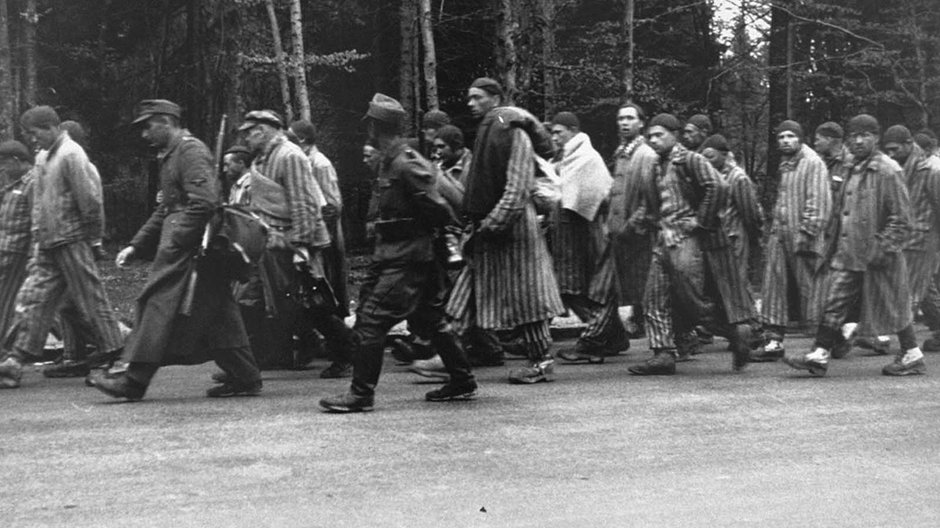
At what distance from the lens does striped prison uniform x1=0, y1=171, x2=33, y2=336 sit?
11.0 metres

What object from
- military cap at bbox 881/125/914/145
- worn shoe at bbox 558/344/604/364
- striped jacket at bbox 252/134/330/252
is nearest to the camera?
striped jacket at bbox 252/134/330/252

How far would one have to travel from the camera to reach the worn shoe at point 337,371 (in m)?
10.8

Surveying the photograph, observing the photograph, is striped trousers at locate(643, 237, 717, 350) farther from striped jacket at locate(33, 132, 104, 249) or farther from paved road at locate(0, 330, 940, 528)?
striped jacket at locate(33, 132, 104, 249)

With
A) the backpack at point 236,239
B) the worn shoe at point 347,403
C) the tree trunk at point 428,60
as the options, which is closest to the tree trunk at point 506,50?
the tree trunk at point 428,60

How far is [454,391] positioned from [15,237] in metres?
4.31

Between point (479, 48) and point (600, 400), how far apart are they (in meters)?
18.0

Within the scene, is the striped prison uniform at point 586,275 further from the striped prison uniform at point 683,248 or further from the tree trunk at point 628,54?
the tree trunk at point 628,54

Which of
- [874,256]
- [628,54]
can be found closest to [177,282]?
[874,256]

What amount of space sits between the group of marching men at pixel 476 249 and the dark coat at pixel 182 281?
0.05 feet

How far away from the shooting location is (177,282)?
9.11 metres

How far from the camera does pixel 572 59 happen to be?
26000mm

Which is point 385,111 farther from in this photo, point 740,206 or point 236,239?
point 740,206

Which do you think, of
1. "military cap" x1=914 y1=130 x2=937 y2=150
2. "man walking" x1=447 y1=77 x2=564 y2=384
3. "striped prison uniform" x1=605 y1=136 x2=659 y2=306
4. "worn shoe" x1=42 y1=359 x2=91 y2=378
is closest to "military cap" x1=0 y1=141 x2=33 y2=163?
"worn shoe" x1=42 y1=359 x2=91 y2=378

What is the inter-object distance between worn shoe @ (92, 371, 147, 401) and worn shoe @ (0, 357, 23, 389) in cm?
149
